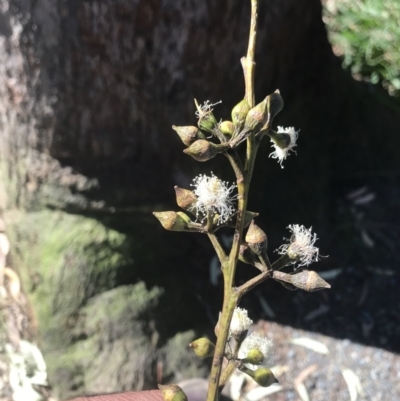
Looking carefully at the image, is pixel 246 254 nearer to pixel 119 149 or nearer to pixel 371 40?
pixel 119 149

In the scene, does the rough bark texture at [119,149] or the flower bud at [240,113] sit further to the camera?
the rough bark texture at [119,149]

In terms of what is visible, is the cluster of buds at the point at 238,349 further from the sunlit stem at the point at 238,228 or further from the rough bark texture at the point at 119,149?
the rough bark texture at the point at 119,149

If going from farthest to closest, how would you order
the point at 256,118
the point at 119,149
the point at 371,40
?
the point at 371,40 < the point at 119,149 < the point at 256,118

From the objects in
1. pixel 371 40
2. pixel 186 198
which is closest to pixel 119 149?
pixel 186 198

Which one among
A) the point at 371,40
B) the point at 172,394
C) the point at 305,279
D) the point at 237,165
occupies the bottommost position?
the point at 172,394

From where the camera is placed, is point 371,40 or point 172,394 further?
point 371,40

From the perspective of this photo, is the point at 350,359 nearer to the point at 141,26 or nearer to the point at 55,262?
the point at 55,262

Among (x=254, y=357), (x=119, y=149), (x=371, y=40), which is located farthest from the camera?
(x=371, y=40)

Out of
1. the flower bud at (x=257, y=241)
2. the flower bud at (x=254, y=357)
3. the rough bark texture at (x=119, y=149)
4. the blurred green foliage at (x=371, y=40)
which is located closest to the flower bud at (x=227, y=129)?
the flower bud at (x=257, y=241)
